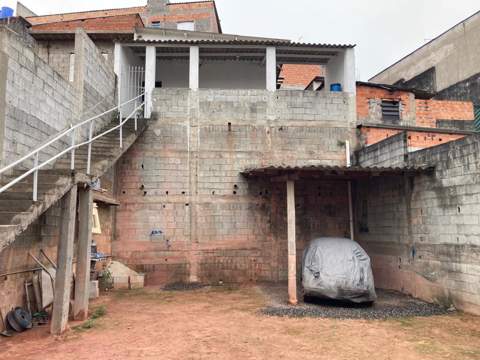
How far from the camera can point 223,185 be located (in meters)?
12.0

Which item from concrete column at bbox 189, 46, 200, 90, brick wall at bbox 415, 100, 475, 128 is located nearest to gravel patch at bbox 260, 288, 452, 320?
concrete column at bbox 189, 46, 200, 90

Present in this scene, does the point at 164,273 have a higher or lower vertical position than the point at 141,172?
lower

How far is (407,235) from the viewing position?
9891 millimetres

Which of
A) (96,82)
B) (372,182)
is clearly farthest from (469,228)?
(96,82)

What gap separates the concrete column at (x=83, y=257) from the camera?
7270mm

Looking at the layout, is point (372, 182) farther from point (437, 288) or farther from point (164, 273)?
point (164, 273)

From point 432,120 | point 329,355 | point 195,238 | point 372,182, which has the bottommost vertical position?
point 329,355

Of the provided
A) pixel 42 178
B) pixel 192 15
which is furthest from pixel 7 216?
pixel 192 15

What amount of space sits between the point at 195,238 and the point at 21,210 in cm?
702

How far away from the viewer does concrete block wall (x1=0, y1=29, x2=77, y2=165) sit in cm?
625

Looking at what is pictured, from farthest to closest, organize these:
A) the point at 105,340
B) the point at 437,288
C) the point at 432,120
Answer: the point at 432,120
the point at 437,288
the point at 105,340

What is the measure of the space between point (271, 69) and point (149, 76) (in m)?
3.85

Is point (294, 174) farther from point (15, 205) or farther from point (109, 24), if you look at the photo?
point (109, 24)

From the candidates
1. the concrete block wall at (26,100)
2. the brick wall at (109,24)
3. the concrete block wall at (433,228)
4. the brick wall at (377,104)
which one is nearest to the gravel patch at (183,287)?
the concrete block wall at (26,100)
